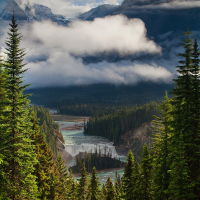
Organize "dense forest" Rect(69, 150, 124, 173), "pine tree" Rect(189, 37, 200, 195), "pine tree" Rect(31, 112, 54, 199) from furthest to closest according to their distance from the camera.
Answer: "dense forest" Rect(69, 150, 124, 173), "pine tree" Rect(31, 112, 54, 199), "pine tree" Rect(189, 37, 200, 195)

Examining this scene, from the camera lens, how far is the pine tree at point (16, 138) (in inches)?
890

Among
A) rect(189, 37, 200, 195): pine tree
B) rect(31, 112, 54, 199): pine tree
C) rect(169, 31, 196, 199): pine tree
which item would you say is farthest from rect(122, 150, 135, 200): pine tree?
rect(189, 37, 200, 195): pine tree

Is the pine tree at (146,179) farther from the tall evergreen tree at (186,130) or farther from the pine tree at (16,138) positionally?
the pine tree at (16,138)

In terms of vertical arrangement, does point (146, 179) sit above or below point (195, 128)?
below

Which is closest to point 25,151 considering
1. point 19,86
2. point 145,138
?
point 19,86

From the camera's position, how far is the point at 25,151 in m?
24.0

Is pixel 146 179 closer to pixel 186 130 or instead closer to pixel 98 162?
pixel 186 130

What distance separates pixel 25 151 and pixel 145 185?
19375mm

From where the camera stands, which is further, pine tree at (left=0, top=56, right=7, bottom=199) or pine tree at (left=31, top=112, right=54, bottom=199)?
pine tree at (left=31, top=112, right=54, bottom=199)

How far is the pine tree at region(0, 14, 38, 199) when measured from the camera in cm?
2259

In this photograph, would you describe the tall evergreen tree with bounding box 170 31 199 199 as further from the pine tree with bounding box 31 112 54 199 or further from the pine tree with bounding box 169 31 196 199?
the pine tree with bounding box 31 112 54 199

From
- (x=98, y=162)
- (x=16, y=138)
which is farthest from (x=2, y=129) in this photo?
(x=98, y=162)

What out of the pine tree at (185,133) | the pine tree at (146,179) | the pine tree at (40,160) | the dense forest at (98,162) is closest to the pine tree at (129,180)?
the pine tree at (146,179)

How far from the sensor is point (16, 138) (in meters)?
23.2
